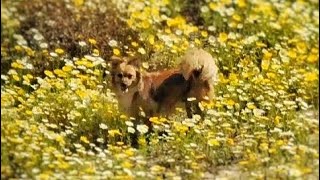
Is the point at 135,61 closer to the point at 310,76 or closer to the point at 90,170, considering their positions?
the point at 90,170

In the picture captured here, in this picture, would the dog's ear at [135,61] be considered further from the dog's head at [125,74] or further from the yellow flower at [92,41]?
the yellow flower at [92,41]

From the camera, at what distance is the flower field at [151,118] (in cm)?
483

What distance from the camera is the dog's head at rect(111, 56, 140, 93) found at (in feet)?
17.5

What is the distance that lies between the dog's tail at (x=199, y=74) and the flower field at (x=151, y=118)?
0.10 meters

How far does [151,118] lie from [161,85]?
247 mm

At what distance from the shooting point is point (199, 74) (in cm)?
547

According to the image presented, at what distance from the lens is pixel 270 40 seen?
6.46 meters

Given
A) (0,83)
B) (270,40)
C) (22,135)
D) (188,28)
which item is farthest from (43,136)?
(270,40)

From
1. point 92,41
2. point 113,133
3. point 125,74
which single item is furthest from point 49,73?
point 113,133

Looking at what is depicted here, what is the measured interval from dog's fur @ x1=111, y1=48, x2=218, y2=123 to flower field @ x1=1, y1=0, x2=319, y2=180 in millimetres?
88

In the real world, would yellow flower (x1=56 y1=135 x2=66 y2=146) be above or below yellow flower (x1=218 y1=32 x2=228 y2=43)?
below

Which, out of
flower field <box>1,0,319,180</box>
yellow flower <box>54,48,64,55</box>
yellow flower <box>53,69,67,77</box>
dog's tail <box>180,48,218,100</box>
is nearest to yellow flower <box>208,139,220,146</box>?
flower field <box>1,0,319,180</box>

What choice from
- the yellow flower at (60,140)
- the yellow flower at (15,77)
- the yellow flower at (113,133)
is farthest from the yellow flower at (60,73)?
the yellow flower at (60,140)

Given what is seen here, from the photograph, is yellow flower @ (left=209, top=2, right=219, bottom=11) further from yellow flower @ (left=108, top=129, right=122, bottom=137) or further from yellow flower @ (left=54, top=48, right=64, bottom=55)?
yellow flower @ (left=108, top=129, right=122, bottom=137)
